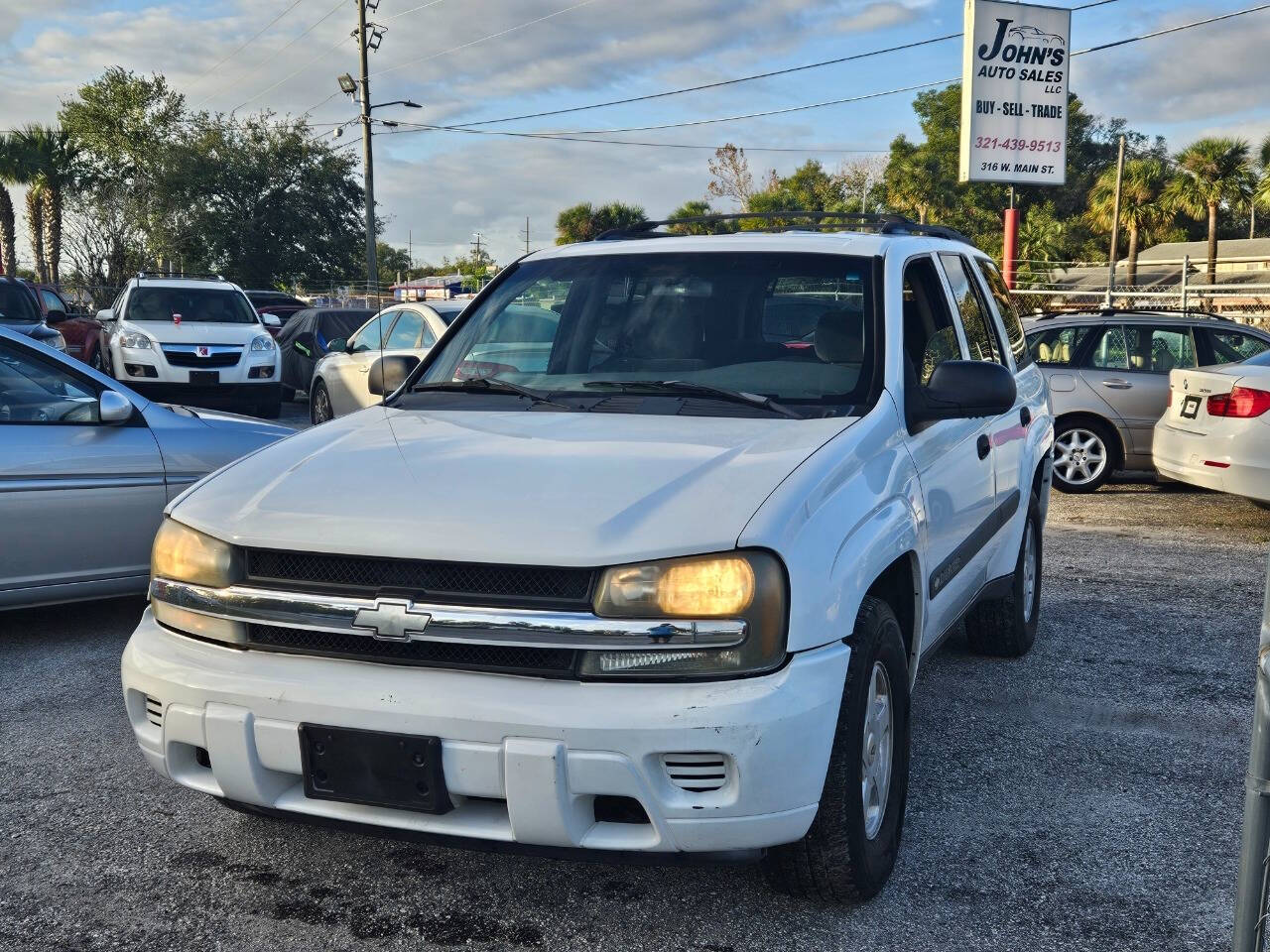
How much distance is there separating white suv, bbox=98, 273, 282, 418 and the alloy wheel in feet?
43.1

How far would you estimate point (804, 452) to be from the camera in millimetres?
3182

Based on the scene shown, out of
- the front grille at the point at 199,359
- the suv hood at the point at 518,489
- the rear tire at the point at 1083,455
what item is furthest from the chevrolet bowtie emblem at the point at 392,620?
the front grille at the point at 199,359

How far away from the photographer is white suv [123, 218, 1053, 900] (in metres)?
2.72

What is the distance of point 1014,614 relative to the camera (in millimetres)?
5414

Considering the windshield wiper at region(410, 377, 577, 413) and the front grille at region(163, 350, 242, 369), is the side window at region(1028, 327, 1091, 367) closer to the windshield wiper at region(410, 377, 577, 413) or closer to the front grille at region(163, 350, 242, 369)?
the windshield wiper at region(410, 377, 577, 413)

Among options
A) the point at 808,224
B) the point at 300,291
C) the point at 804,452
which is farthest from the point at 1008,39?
the point at 300,291

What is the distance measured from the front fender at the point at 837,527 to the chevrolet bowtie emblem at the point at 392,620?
2.40ft

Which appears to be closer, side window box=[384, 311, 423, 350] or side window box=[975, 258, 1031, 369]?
side window box=[975, 258, 1031, 369]

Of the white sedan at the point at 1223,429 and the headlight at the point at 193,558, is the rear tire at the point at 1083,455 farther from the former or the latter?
the headlight at the point at 193,558

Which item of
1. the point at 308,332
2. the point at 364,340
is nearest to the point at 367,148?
the point at 308,332

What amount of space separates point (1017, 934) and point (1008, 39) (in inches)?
877

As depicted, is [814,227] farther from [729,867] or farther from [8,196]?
[8,196]

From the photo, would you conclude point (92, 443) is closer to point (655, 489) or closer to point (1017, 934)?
point (655, 489)

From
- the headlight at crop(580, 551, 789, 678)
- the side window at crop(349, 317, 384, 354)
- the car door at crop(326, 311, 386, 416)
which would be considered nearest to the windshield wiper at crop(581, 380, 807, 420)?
the headlight at crop(580, 551, 789, 678)
